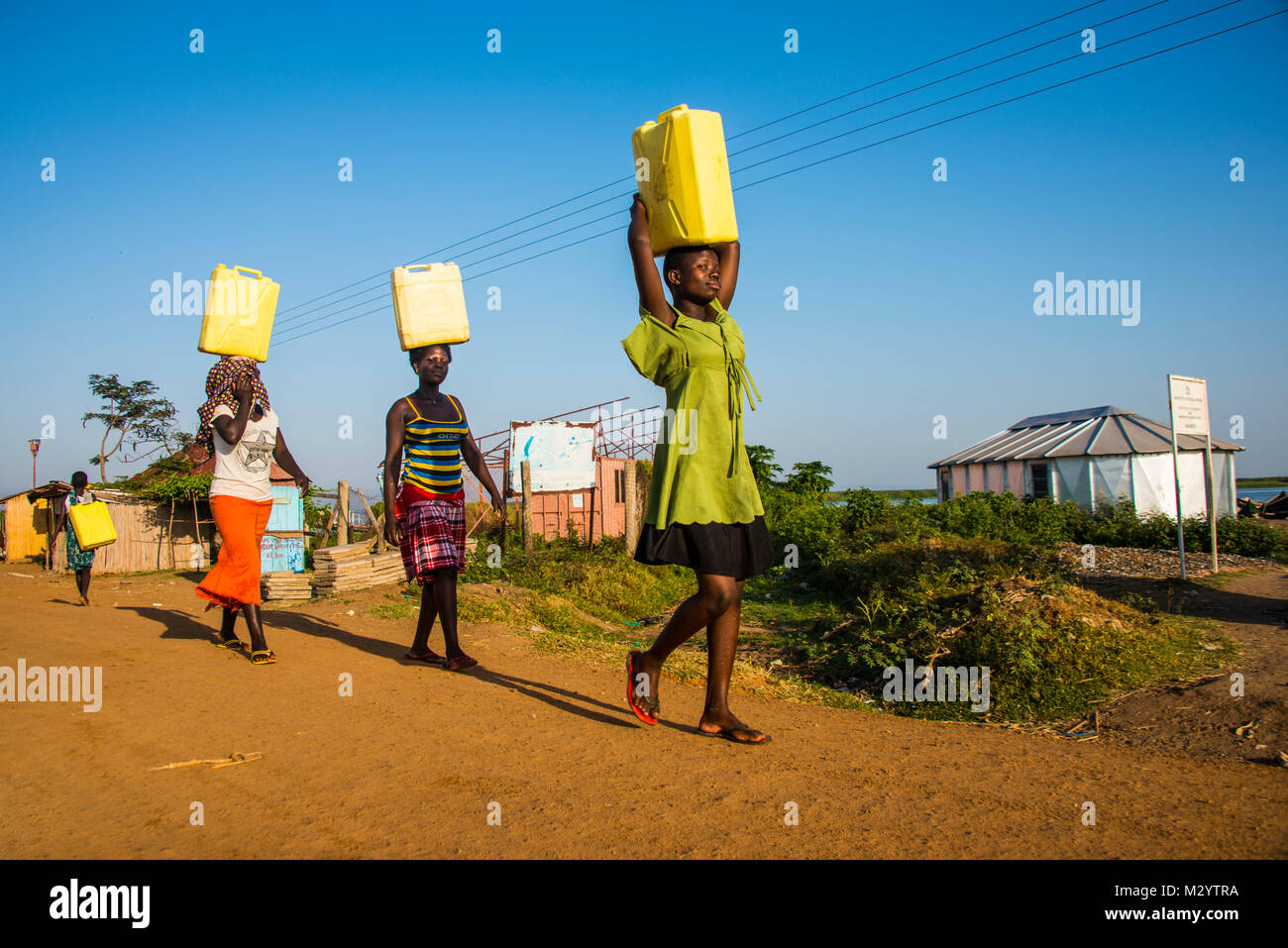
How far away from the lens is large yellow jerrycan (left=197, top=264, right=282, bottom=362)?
511 centimetres

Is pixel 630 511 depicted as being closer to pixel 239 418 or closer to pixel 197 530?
pixel 197 530

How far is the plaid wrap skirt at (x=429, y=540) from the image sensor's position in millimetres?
4863

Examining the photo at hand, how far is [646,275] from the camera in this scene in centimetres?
322

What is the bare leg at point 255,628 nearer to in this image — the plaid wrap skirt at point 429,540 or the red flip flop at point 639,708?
the plaid wrap skirt at point 429,540

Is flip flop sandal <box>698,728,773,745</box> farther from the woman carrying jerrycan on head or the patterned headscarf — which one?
the patterned headscarf

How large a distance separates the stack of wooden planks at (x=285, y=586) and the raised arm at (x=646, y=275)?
8.31 metres

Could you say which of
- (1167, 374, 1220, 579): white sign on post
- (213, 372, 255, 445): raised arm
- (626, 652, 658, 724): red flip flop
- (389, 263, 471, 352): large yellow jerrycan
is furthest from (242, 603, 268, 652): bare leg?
(1167, 374, 1220, 579): white sign on post

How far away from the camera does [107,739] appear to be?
3178 mm

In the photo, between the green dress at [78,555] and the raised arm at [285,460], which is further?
the green dress at [78,555]

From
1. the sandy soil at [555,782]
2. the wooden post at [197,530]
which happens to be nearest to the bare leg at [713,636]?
the sandy soil at [555,782]

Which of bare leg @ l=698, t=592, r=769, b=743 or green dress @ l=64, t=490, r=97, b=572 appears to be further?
green dress @ l=64, t=490, r=97, b=572

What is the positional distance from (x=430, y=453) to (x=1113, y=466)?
2395cm

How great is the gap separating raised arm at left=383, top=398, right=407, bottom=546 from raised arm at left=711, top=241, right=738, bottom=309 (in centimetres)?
236
